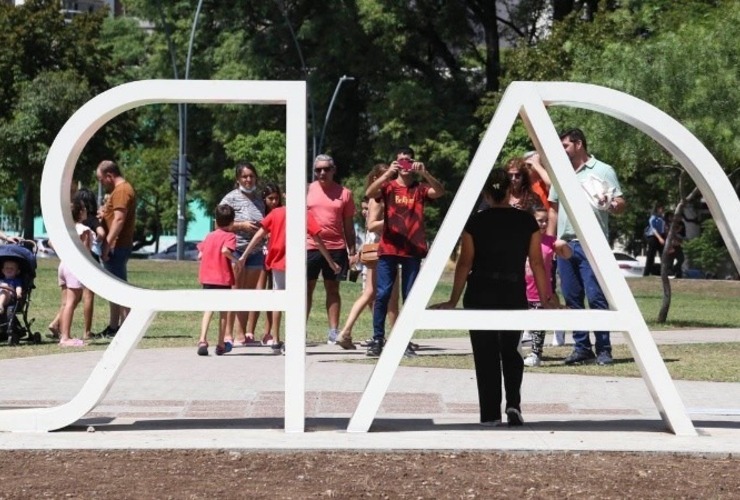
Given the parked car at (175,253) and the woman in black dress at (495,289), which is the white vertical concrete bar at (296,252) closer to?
the woman in black dress at (495,289)

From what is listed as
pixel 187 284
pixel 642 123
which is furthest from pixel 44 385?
pixel 187 284

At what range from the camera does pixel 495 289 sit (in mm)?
8258

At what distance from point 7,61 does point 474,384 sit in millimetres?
38659

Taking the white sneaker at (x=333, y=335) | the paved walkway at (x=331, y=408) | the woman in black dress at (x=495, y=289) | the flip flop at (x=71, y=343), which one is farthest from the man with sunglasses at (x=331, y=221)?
the woman in black dress at (x=495, y=289)

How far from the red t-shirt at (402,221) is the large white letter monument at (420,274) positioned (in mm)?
4464

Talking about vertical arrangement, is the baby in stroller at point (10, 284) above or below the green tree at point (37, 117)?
below

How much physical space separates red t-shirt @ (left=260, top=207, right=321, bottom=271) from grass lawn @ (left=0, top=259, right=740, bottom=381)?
5.02 feet

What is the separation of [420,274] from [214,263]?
5154 mm

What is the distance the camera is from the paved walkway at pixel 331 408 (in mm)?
7500

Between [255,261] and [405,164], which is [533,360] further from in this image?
[255,261]

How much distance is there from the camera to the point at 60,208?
780 cm

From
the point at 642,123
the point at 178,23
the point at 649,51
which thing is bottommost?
the point at 642,123

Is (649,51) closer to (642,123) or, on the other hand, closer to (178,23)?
(642,123)

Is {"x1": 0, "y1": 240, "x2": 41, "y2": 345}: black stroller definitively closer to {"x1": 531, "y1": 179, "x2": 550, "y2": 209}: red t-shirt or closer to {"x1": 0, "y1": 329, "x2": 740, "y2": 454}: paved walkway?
{"x1": 0, "y1": 329, "x2": 740, "y2": 454}: paved walkway
